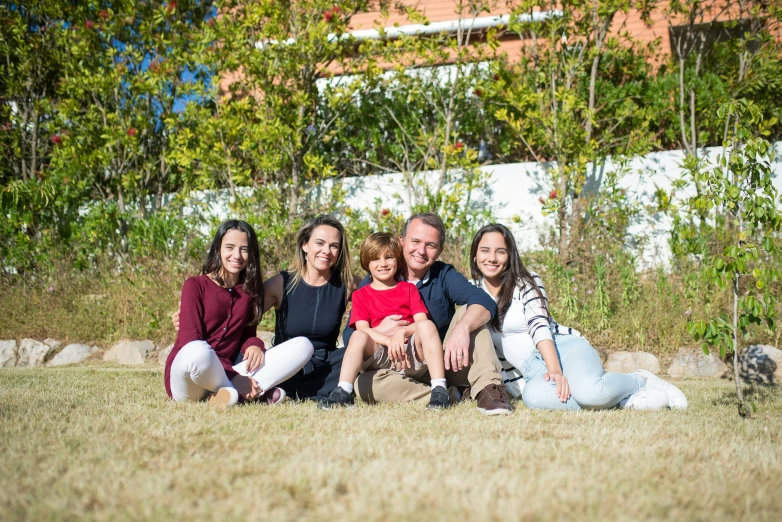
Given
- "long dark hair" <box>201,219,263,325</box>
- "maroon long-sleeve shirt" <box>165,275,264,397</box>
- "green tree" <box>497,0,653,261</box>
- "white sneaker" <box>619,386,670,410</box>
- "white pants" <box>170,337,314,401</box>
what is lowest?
"white sneaker" <box>619,386,670,410</box>

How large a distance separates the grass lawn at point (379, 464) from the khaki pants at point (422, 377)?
0.30 m

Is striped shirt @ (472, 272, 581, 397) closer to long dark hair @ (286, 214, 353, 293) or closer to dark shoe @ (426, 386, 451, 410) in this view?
dark shoe @ (426, 386, 451, 410)

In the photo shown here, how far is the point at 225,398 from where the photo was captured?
3740 millimetres

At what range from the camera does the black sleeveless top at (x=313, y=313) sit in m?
4.36

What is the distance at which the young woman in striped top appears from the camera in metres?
3.87

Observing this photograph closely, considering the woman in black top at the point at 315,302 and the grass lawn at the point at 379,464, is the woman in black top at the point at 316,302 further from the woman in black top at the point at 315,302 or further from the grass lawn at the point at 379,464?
the grass lawn at the point at 379,464

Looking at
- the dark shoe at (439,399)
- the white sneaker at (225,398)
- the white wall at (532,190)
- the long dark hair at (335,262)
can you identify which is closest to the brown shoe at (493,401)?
the dark shoe at (439,399)

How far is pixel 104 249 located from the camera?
845cm

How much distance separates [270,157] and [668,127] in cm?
501

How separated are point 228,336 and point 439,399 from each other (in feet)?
4.58

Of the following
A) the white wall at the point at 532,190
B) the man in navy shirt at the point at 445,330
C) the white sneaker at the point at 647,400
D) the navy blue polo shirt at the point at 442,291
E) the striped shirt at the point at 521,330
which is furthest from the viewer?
the white wall at the point at 532,190

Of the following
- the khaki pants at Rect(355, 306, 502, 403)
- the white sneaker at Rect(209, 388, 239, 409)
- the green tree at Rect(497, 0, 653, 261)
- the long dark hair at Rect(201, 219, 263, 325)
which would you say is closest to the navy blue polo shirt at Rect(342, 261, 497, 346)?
the khaki pants at Rect(355, 306, 502, 403)

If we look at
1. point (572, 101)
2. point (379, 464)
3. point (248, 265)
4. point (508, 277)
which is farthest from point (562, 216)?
point (379, 464)

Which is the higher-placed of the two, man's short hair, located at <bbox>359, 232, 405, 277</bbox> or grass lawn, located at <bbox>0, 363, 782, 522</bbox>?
man's short hair, located at <bbox>359, 232, 405, 277</bbox>
